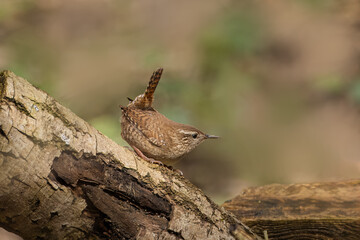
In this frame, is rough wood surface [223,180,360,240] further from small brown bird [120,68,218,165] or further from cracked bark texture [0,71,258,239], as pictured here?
small brown bird [120,68,218,165]

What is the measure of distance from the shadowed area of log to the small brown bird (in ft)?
1.94

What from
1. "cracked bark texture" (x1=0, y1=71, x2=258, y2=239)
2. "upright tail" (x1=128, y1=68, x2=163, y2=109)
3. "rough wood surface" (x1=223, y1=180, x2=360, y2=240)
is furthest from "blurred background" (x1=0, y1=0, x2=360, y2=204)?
"cracked bark texture" (x1=0, y1=71, x2=258, y2=239)

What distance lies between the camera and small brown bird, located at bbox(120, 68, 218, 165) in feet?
7.19

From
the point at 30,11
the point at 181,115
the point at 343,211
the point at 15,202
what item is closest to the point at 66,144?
the point at 15,202

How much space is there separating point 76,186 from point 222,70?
11.1 ft

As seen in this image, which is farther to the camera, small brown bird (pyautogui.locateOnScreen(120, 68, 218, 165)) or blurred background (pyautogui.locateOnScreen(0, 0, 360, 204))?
blurred background (pyautogui.locateOnScreen(0, 0, 360, 204))

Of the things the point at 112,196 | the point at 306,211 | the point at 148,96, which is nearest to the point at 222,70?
the point at 148,96

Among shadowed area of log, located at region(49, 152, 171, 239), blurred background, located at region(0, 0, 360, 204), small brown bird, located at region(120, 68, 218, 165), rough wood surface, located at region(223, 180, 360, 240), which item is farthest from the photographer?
blurred background, located at region(0, 0, 360, 204)

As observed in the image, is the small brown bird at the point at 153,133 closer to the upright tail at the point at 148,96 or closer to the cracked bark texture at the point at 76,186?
the upright tail at the point at 148,96

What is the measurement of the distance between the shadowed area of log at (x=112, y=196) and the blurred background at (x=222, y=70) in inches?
82.9

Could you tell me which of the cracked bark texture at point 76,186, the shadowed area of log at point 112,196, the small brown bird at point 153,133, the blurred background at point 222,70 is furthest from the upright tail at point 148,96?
the blurred background at point 222,70

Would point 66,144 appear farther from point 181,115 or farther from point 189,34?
point 189,34

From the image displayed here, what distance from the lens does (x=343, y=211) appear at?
6.30 ft

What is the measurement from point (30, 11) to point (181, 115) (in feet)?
8.73
